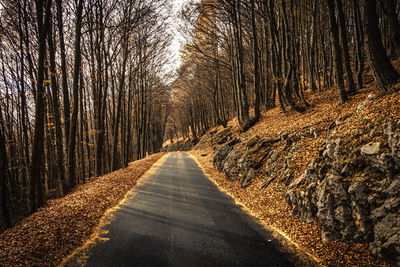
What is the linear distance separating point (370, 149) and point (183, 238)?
4.50 metres

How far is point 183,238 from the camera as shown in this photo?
4.42 m

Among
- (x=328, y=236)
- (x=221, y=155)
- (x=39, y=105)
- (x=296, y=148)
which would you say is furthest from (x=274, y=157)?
(x=39, y=105)

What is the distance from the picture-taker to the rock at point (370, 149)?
394cm

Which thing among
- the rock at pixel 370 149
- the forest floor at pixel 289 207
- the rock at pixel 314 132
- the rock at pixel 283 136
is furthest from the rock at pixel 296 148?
the rock at pixel 370 149

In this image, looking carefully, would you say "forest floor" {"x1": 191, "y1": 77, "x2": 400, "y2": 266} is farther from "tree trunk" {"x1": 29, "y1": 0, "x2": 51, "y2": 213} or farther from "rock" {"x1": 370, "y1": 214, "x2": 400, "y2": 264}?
"tree trunk" {"x1": 29, "y1": 0, "x2": 51, "y2": 213}

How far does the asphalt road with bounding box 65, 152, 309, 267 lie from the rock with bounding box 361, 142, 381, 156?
2614 mm

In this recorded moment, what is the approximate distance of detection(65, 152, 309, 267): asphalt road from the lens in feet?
12.0

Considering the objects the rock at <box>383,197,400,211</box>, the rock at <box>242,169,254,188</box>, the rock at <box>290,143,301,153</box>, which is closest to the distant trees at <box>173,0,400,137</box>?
the rock at <box>290,143,301,153</box>

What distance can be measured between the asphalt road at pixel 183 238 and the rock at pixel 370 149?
2.61 m

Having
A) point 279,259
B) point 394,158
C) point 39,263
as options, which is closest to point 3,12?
point 39,263

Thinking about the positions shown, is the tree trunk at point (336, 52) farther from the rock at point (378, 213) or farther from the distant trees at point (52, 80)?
the distant trees at point (52, 80)

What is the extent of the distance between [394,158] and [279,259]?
2.85 m

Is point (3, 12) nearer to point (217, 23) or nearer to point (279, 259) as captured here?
point (217, 23)

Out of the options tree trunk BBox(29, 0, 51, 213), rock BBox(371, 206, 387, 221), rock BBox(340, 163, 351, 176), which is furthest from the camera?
tree trunk BBox(29, 0, 51, 213)
